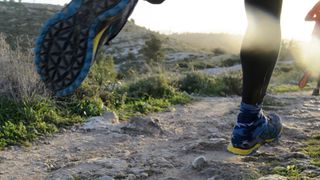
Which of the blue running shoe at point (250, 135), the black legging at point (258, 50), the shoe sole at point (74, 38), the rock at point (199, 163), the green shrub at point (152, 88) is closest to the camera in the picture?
the shoe sole at point (74, 38)

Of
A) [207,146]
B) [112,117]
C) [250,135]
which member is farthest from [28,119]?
[250,135]

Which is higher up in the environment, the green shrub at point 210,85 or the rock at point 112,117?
the rock at point 112,117

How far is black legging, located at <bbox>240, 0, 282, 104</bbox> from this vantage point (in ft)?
7.27

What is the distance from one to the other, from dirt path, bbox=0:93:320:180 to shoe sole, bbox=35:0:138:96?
99 centimetres

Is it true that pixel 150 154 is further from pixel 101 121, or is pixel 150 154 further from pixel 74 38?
pixel 74 38

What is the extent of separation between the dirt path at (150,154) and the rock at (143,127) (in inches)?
1.7

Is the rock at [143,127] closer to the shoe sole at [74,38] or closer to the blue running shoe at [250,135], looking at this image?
the blue running shoe at [250,135]

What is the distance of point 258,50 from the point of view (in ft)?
7.40

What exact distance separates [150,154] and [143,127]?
2.75ft

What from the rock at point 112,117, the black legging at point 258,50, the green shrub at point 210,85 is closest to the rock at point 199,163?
the black legging at point 258,50

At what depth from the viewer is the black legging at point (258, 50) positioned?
7.27 feet

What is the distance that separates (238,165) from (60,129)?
6.01 ft

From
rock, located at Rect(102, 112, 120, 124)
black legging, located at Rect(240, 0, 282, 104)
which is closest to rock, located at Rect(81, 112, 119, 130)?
rock, located at Rect(102, 112, 120, 124)

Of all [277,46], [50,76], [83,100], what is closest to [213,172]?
[277,46]
